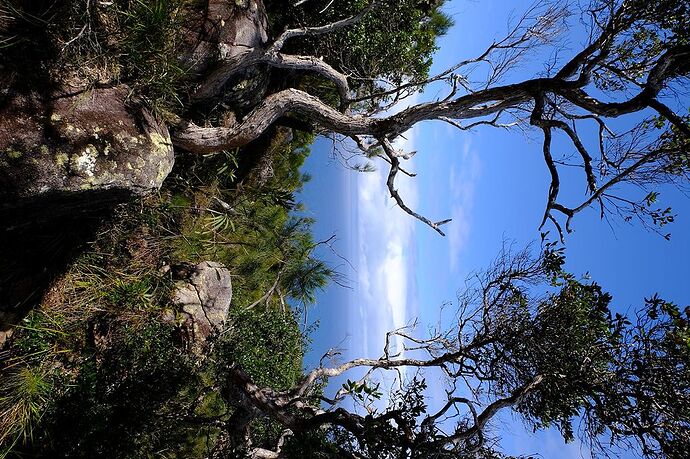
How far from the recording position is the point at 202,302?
25.0 ft

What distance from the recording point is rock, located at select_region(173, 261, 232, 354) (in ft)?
24.2

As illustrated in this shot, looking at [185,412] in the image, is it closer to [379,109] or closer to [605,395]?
[605,395]

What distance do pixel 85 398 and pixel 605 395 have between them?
19.4 feet

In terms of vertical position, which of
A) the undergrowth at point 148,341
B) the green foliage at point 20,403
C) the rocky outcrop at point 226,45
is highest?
the rocky outcrop at point 226,45

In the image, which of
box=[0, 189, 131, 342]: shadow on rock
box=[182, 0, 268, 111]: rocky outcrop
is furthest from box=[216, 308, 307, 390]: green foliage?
box=[182, 0, 268, 111]: rocky outcrop

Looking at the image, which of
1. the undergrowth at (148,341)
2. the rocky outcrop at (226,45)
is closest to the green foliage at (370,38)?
the rocky outcrop at (226,45)

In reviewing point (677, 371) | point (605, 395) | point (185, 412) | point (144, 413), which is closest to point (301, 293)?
point (185, 412)

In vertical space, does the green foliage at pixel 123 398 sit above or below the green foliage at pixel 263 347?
below

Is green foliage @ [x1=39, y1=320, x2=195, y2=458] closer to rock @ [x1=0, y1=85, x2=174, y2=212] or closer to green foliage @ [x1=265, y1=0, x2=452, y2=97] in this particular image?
rock @ [x1=0, y1=85, x2=174, y2=212]

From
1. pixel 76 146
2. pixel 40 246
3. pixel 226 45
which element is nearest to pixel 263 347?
pixel 40 246

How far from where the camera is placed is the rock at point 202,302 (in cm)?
738

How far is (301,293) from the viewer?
9352 millimetres

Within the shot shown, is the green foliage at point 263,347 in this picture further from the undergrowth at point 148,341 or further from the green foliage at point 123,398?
the green foliage at point 123,398

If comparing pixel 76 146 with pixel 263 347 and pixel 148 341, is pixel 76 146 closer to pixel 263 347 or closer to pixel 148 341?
pixel 148 341
